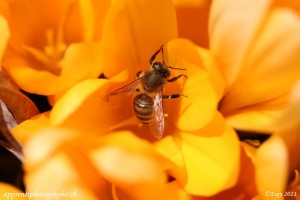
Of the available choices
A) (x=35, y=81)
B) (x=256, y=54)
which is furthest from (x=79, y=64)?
(x=256, y=54)

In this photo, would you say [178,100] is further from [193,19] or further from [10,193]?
[10,193]

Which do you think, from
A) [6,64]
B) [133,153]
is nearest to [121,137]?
[133,153]

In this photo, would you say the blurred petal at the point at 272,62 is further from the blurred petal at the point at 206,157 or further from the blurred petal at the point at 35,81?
the blurred petal at the point at 35,81

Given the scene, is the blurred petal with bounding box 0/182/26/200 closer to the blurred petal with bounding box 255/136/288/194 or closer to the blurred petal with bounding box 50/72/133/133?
the blurred petal with bounding box 50/72/133/133

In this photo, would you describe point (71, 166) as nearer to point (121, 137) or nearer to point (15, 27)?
point (121, 137)

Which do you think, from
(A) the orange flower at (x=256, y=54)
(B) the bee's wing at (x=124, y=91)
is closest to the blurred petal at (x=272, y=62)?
(A) the orange flower at (x=256, y=54)
